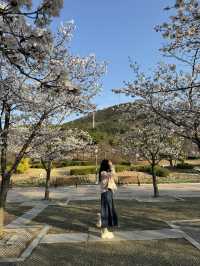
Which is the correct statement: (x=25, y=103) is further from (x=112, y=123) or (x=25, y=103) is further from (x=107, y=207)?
(x=112, y=123)

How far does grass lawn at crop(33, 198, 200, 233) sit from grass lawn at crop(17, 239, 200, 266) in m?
1.83

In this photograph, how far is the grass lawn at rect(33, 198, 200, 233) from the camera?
416 inches

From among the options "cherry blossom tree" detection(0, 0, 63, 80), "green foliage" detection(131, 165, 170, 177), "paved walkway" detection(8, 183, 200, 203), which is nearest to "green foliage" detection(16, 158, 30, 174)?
"green foliage" detection(131, 165, 170, 177)

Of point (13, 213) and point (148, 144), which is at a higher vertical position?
point (148, 144)

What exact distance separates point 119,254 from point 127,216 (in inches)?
190

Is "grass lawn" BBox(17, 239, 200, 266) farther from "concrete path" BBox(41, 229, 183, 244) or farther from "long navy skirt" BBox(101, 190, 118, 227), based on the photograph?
"long navy skirt" BBox(101, 190, 118, 227)

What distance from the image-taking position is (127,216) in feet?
40.4

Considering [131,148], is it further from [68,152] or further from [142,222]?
[142,222]

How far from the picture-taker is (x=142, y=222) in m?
11.0

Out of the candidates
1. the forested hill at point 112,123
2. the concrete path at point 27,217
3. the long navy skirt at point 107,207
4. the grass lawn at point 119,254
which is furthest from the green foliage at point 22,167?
the grass lawn at point 119,254

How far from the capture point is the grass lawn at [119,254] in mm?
6945

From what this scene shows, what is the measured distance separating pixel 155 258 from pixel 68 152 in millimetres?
12788

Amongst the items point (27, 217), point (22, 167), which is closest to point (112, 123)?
point (22, 167)

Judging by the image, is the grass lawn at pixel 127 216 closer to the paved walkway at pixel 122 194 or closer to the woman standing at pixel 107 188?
the woman standing at pixel 107 188
